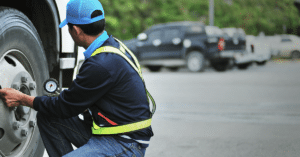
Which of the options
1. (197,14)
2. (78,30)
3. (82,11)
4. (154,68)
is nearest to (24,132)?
(78,30)

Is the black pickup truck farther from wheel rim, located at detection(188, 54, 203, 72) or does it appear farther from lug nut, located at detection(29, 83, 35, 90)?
lug nut, located at detection(29, 83, 35, 90)

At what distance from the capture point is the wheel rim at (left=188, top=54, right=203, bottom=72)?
15652mm

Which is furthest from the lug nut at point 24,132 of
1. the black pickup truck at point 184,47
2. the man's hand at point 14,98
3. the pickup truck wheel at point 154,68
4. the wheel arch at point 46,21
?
the pickup truck wheel at point 154,68

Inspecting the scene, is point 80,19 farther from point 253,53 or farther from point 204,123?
point 253,53

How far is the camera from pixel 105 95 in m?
2.61

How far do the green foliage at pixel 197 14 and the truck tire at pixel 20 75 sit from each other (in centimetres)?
2325

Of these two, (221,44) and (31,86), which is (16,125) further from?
(221,44)

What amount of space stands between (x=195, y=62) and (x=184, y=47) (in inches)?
26.5

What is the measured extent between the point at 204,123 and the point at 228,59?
972 centimetres

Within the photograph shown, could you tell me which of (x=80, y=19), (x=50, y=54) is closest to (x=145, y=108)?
(x=80, y=19)

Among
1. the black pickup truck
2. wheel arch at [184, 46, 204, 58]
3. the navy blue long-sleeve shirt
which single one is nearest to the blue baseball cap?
the navy blue long-sleeve shirt

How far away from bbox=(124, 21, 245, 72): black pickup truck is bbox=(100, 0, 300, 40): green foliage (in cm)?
990

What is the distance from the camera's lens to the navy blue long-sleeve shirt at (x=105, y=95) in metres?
2.53

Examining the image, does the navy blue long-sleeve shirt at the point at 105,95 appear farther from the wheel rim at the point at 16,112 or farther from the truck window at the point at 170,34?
the truck window at the point at 170,34
